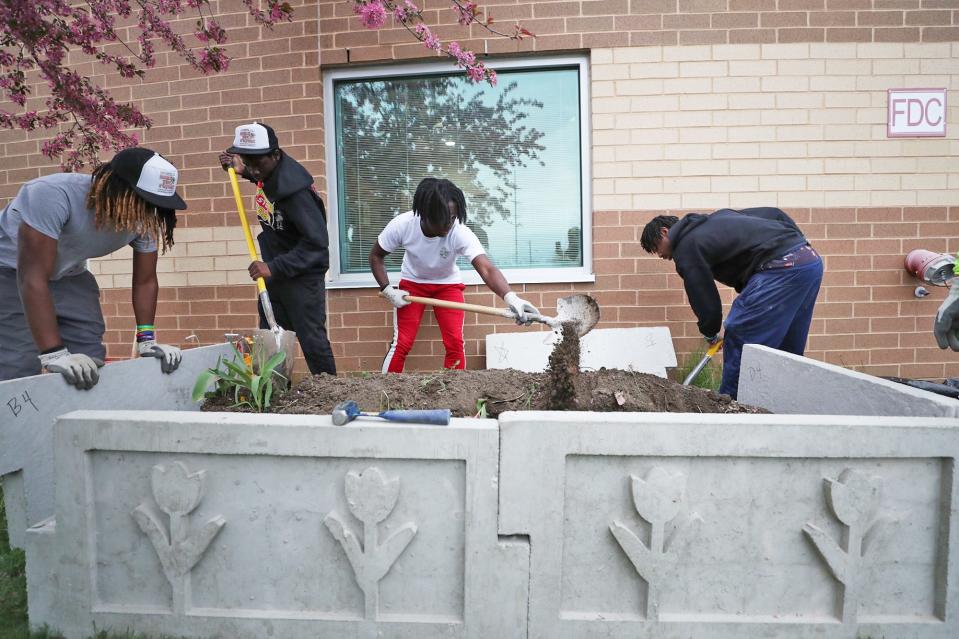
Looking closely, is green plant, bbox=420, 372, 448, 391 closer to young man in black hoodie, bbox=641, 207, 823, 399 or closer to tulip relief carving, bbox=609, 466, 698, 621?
tulip relief carving, bbox=609, 466, 698, 621

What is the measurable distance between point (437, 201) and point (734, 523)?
2.54 metres

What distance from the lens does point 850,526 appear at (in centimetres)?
136

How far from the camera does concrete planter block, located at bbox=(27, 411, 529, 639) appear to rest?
139cm

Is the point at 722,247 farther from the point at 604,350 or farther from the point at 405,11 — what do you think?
the point at 405,11

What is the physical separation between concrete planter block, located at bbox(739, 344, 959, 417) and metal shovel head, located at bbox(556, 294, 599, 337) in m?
0.83

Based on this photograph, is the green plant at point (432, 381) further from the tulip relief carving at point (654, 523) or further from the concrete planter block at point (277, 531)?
the tulip relief carving at point (654, 523)

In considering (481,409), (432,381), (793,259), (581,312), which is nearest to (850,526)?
(481,409)

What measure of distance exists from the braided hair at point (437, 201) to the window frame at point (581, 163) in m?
0.94

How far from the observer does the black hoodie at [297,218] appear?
9.93 ft

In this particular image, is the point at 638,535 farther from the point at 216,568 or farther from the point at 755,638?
the point at 216,568

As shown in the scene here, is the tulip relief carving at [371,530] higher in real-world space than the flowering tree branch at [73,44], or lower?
lower

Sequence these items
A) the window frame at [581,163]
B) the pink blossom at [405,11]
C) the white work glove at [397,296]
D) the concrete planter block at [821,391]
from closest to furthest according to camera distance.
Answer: the concrete planter block at [821,391], the pink blossom at [405,11], the white work glove at [397,296], the window frame at [581,163]

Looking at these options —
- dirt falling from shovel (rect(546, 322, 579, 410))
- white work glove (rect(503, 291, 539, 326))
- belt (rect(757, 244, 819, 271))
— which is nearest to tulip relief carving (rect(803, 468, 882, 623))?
dirt falling from shovel (rect(546, 322, 579, 410))

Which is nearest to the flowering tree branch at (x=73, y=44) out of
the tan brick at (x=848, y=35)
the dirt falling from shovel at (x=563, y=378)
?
the dirt falling from shovel at (x=563, y=378)
